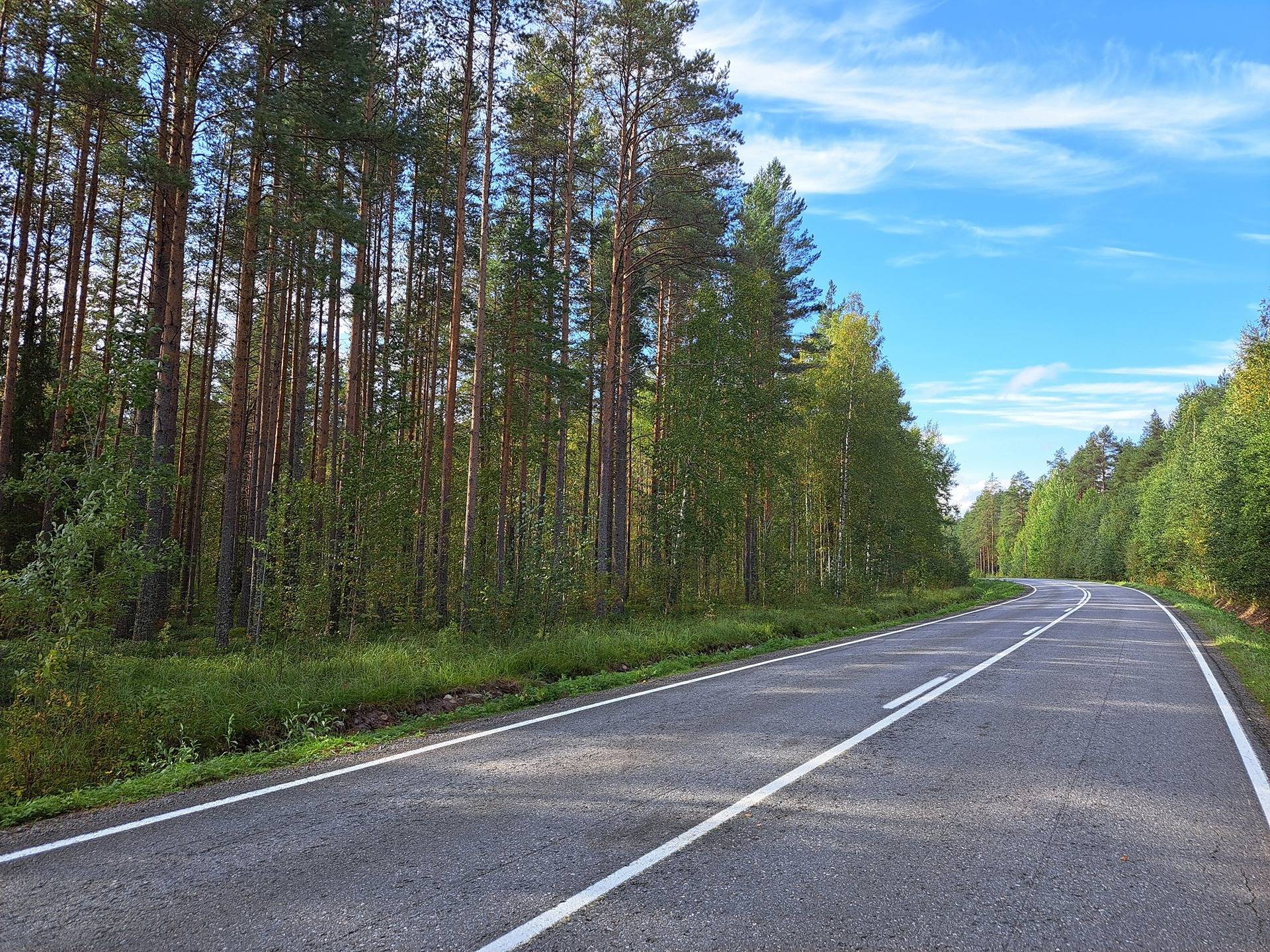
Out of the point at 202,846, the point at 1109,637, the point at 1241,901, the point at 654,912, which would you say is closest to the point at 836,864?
the point at 654,912

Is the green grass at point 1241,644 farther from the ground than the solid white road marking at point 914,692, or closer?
closer

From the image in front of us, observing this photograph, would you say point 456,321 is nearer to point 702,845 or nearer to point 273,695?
point 273,695

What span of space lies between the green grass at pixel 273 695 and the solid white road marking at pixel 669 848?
3.78m

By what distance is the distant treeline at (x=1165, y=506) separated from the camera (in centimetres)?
2689

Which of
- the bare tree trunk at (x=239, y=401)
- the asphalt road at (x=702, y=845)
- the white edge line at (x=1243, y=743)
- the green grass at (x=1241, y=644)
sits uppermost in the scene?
the bare tree trunk at (x=239, y=401)

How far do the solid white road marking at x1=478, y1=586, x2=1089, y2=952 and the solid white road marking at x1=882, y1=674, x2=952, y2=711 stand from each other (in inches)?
7.3

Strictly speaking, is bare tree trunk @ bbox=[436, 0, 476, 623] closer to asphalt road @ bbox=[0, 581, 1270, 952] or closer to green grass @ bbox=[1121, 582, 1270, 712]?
asphalt road @ bbox=[0, 581, 1270, 952]

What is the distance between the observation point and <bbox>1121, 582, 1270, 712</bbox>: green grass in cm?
992

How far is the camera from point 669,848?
389 centimetres

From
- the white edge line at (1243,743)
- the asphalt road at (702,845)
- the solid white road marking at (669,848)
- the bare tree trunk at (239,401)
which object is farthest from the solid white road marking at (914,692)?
the bare tree trunk at (239,401)

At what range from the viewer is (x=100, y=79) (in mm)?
10445

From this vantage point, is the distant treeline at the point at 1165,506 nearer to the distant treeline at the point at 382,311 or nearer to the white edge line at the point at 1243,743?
the distant treeline at the point at 382,311

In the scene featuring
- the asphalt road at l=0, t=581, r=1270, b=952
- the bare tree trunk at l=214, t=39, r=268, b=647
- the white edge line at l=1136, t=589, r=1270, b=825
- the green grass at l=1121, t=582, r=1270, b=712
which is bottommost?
the green grass at l=1121, t=582, r=1270, b=712

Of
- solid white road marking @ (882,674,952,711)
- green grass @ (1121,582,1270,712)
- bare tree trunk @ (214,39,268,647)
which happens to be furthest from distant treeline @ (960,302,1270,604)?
bare tree trunk @ (214,39,268,647)
